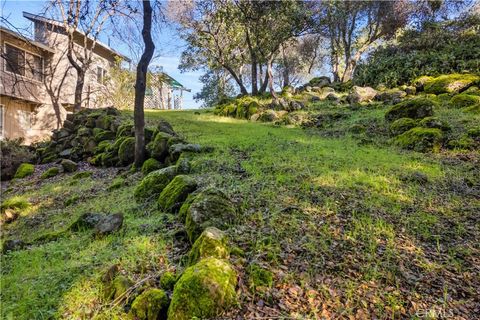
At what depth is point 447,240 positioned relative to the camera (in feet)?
11.2

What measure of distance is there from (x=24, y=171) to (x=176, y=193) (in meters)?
7.50

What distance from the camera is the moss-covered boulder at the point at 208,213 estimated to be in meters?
3.44

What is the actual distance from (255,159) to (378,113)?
20.0 ft

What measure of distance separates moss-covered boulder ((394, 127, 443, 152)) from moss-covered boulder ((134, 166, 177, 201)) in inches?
218

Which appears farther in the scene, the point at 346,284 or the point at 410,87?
the point at 410,87

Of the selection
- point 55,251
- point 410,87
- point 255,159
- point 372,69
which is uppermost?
point 372,69

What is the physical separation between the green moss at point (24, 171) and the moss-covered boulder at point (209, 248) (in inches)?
345

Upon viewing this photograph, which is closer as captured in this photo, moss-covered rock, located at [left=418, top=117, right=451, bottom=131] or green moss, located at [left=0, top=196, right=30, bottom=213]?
green moss, located at [left=0, top=196, right=30, bottom=213]

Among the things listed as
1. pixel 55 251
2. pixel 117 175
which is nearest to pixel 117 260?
pixel 55 251

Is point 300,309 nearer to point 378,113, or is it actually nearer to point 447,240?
point 447,240

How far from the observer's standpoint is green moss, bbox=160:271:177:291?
9.00ft

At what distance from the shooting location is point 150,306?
2459 millimetres

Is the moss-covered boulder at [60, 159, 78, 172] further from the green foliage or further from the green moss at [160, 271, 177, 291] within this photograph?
the green foliage

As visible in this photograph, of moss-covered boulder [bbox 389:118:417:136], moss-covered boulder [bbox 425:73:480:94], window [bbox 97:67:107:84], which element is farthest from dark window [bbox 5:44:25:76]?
moss-covered boulder [bbox 425:73:480:94]
